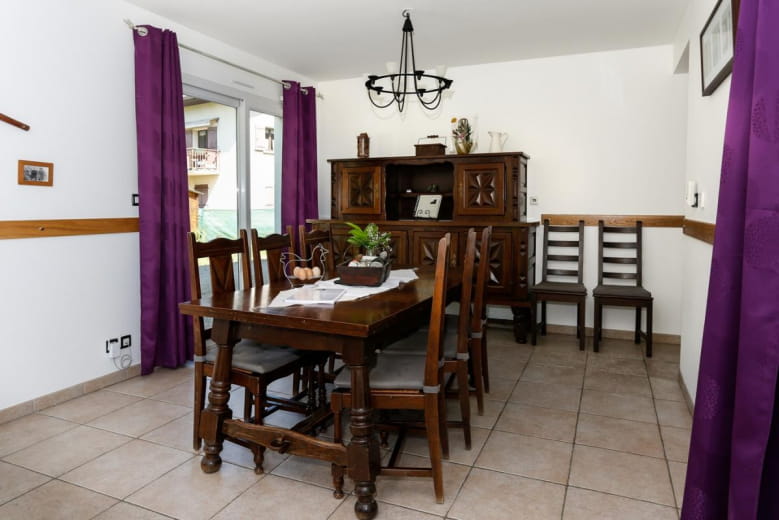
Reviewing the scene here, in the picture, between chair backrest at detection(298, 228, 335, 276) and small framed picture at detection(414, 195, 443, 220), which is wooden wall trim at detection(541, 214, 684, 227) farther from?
chair backrest at detection(298, 228, 335, 276)

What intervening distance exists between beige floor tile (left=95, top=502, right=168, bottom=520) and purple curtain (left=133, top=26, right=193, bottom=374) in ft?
5.45

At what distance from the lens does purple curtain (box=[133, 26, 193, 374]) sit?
3.39 m

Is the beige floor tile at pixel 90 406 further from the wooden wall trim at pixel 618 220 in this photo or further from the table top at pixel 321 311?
the wooden wall trim at pixel 618 220

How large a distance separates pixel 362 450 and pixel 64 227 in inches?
90.5

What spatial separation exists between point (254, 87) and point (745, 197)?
429 centimetres

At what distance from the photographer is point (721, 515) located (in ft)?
3.67

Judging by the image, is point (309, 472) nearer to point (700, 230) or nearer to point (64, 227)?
point (64, 227)

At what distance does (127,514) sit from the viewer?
1.92m

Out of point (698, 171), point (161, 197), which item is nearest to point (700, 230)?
point (698, 171)

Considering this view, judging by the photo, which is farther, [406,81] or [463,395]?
[406,81]

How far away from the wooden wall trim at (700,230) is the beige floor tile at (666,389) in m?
0.96

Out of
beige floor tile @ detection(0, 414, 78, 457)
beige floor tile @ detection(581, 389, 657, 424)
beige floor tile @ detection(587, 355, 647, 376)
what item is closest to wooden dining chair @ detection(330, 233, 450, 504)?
beige floor tile @ detection(581, 389, 657, 424)

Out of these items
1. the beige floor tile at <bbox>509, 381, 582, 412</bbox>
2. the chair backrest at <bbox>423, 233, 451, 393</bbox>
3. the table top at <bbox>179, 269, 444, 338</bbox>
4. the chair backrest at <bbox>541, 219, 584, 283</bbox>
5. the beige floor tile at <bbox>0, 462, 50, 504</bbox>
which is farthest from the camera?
the chair backrest at <bbox>541, 219, 584, 283</bbox>

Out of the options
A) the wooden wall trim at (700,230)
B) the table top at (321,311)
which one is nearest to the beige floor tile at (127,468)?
the table top at (321,311)
